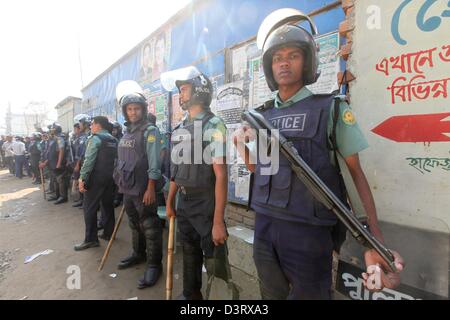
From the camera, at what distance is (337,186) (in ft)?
4.28

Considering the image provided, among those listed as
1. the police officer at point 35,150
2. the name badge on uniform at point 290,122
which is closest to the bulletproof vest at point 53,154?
the police officer at point 35,150

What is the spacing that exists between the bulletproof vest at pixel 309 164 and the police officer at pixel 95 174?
9.96 feet

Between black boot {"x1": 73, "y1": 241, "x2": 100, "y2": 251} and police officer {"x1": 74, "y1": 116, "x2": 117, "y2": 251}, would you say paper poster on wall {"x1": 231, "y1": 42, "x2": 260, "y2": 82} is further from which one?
black boot {"x1": 73, "y1": 241, "x2": 100, "y2": 251}

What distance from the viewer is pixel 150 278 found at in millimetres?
2738

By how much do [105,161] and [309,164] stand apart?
131 inches

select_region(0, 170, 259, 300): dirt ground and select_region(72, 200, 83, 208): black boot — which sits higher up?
select_region(72, 200, 83, 208): black boot

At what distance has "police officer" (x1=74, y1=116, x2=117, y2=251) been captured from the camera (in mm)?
3586

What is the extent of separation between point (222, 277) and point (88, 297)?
4.96ft

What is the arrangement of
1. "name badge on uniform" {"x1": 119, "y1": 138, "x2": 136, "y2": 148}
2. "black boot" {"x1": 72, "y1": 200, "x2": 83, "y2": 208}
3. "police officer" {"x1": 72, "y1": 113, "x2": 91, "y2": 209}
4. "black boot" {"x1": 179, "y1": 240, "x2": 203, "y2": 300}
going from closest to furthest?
"black boot" {"x1": 179, "y1": 240, "x2": 203, "y2": 300}, "name badge on uniform" {"x1": 119, "y1": 138, "x2": 136, "y2": 148}, "police officer" {"x1": 72, "y1": 113, "x2": 91, "y2": 209}, "black boot" {"x1": 72, "y1": 200, "x2": 83, "y2": 208}

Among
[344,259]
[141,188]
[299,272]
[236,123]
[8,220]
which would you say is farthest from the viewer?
[8,220]

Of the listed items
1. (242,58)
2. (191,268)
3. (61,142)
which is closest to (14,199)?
(61,142)

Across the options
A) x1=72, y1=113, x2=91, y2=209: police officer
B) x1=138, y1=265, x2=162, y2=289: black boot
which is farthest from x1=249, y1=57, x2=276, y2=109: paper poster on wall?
x1=72, y1=113, x2=91, y2=209: police officer
